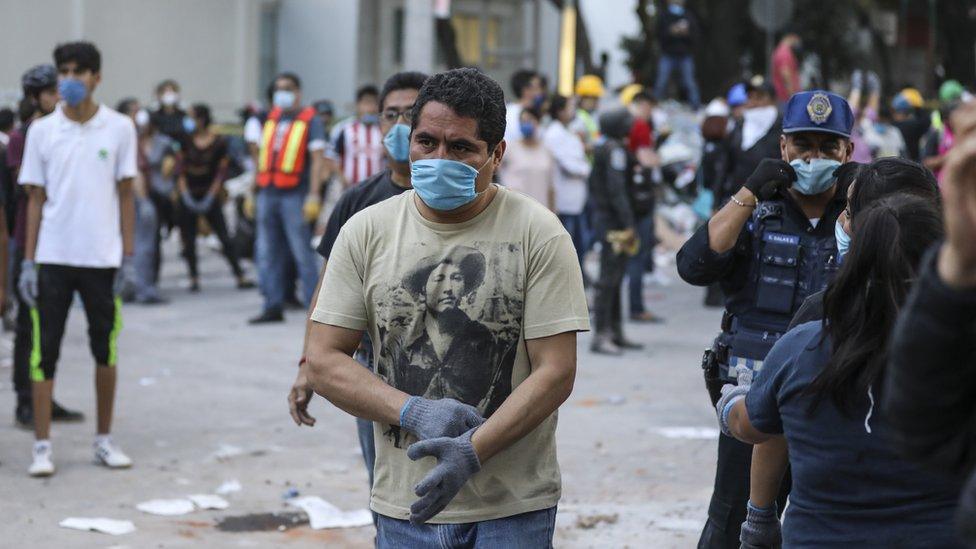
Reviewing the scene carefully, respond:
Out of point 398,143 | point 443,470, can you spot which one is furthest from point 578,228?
point 443,470

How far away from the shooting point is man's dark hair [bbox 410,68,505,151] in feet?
11.2

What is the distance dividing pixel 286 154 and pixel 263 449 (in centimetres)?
483

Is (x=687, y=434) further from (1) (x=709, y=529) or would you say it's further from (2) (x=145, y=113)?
(2) (x=145, y=113)

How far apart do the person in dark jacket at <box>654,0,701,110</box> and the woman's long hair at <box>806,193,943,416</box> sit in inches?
748

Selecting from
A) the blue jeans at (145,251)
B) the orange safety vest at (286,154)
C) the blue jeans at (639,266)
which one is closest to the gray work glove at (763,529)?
the blue jeans at (639,266)

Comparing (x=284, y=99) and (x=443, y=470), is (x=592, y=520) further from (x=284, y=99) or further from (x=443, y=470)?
(x=284, y=99)

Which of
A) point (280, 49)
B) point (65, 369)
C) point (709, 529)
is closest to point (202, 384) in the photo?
point (65, 369)

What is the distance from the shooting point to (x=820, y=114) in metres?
4.55

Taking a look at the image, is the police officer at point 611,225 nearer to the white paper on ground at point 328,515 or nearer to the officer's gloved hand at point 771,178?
the white paper on ground at point 328,515

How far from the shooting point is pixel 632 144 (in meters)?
13.5

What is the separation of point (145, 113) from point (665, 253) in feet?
21.2

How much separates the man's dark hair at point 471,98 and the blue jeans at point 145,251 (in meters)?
10.5

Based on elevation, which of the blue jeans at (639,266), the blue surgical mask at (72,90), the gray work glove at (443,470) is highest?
the blue surgical mask at (72,90)

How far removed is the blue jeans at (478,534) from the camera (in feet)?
11.1
